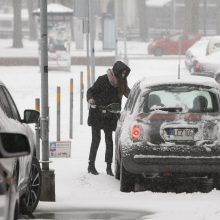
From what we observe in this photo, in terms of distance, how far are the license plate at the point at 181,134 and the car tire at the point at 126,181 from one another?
0.75 metres

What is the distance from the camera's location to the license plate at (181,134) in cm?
1081

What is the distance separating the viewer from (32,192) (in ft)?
31.2

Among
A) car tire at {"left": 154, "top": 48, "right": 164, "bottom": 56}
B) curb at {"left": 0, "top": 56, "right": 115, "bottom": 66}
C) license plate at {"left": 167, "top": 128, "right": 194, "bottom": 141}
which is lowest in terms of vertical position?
car tire at {"left": 154, "top": 48, "right": 164, "bottom": 56}

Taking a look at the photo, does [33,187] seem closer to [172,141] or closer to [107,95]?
[172,141]

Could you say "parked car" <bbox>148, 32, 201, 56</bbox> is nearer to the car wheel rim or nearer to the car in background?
the car in background

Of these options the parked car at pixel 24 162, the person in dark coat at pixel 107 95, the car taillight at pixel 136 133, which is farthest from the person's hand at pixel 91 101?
the parked car at pixel 24 162

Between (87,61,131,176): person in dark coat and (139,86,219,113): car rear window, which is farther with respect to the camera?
(87,61,131,176): person in dark coat

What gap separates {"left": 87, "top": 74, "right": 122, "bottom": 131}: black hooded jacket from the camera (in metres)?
12.8

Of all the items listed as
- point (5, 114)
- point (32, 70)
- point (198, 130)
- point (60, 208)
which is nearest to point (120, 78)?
point (198, 130)

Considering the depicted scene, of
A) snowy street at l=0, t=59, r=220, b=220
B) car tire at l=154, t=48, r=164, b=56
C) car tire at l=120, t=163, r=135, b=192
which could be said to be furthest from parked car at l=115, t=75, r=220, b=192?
car tire at l=154, t=48, r=164, b=56

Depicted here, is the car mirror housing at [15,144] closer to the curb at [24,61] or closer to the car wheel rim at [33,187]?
the car wheel rim at [33,187]

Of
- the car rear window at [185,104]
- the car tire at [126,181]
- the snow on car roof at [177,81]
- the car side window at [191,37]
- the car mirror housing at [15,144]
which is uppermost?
the car mirror housing at [15,144]

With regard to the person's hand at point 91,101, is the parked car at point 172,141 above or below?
below

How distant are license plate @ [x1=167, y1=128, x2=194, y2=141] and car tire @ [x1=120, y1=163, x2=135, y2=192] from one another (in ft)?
2.46
